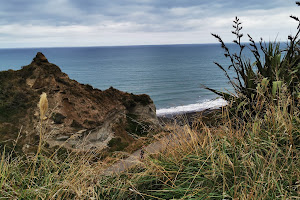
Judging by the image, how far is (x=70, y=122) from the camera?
806cm

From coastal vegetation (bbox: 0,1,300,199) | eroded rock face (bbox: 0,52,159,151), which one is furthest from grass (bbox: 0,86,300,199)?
eroded rock face (bbox: 0,52,159,151)

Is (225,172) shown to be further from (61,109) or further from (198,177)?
(61,109)

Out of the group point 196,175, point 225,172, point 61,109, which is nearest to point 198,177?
point 196,175

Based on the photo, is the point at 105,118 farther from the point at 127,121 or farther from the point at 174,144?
the point at 174,144

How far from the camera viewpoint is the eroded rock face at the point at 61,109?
7.63 m

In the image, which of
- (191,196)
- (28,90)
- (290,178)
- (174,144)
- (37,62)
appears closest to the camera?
(191,196)

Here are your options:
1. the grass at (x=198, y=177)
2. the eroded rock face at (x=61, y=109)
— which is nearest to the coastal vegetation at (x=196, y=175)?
the grass at (x=198, y=177)

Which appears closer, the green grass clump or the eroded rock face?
the green grass clump

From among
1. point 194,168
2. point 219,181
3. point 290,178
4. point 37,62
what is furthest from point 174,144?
point 37,62

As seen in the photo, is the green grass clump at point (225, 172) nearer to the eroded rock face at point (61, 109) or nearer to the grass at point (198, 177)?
the grass at point (198, 177)

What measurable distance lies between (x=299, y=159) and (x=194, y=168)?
1191mm

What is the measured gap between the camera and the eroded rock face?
300 inches

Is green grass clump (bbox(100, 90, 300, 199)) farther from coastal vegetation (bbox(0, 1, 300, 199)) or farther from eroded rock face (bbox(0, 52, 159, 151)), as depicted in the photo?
eroded rock face (bbox(0, 52, 159, 151))

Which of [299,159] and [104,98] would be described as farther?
[104,98]
